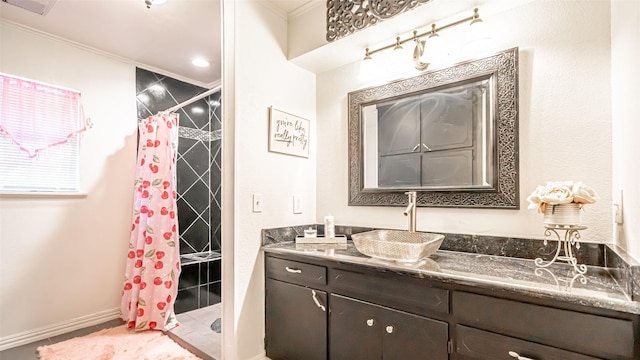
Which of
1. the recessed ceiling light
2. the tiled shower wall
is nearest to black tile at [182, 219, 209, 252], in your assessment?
the tiled shower wall

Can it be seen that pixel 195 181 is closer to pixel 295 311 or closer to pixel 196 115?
pixel 196 115

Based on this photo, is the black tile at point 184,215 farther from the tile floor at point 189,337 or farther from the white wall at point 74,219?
the tile floor at point 189,337

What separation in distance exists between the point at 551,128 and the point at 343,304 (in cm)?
135

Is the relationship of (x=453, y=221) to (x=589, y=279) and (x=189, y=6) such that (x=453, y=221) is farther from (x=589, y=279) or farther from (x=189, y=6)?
(x=189, y=6)

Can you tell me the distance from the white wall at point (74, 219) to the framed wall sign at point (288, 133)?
1745 mm

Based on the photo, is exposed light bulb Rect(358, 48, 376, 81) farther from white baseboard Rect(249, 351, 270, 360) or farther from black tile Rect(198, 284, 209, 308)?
black tile Rect(198, 284, 209, 308)

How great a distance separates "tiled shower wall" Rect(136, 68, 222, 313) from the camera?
292 centimetres

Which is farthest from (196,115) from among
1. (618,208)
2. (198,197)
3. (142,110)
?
(618,208)

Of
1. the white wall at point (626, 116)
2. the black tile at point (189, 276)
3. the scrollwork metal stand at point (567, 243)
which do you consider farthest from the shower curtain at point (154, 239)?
the white wall at point (626, 116)

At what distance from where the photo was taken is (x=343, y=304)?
60.7 inches

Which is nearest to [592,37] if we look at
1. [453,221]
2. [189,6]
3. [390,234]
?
[453,221]

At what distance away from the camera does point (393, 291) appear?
1362 mm

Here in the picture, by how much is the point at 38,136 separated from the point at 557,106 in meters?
3.57

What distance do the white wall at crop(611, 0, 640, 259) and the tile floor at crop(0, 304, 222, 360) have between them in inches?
89.6
